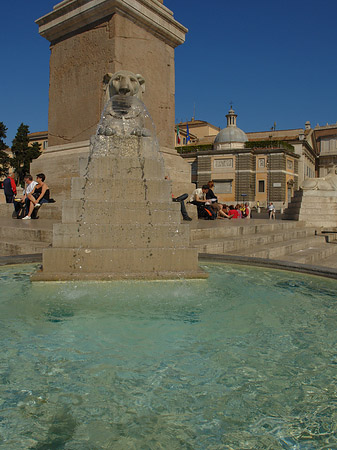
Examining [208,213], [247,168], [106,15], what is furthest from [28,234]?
[247,168]

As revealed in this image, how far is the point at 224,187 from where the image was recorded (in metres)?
48.8

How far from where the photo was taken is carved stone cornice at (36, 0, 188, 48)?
8000mm

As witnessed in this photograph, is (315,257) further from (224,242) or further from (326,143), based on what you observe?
(326,143)

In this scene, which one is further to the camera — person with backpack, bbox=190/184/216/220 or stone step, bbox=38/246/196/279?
person with backpack, bbox=190/184/216/220

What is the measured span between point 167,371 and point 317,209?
1100 centimetres

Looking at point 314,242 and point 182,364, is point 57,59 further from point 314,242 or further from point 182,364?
point 182,364

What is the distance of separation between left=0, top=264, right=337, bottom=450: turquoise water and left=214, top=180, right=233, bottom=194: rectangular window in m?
46.2

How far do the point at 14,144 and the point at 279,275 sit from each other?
1731 inches

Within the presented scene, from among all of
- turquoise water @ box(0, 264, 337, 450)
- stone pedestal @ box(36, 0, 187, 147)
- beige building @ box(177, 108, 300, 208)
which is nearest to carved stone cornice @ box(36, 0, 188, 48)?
stone pedestal @ box(36, 0, 187, 147)

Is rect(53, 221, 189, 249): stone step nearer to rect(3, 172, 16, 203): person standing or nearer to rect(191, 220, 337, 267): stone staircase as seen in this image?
rect(191, 220, 337, 267): stone staircase

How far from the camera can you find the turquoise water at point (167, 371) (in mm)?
1271

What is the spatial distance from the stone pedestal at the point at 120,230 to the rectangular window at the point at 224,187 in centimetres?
4472

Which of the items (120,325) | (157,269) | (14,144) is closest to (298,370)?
(120,325)

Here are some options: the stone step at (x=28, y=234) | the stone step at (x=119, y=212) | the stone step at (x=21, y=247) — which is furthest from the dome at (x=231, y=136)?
the stone step at (x=119, y=212)
